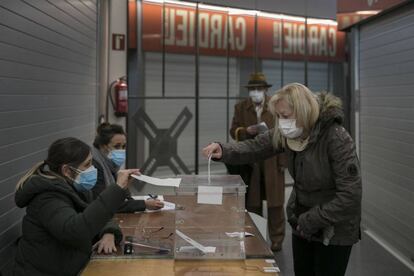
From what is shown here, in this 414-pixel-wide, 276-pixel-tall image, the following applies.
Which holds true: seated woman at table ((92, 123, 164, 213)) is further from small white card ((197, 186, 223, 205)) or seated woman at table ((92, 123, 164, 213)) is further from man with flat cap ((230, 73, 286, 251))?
man with flat cap ((230, 73, 286, 251))

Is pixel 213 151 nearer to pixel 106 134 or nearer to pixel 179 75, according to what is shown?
pixel 106 134

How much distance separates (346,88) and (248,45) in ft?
6.39

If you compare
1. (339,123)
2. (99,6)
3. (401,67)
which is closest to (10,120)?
(339,123)

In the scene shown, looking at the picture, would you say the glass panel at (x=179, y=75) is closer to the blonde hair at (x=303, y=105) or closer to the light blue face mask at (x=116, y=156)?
the light blue face mask at (x=116, y=156)

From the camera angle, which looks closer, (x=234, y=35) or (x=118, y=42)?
(x=118, y=42)

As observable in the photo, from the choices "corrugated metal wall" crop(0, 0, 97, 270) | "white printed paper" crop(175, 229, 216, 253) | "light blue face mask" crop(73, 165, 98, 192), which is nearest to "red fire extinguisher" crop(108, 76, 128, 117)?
"corrugated metal wall" crop(0, 0, 97, 270)

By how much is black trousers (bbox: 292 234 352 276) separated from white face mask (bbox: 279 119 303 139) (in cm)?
56

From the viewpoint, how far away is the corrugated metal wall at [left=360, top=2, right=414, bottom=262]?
4.04 metres

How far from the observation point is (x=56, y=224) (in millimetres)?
1890

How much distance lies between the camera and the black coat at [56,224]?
6.21 ft

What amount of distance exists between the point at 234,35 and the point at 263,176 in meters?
3.32

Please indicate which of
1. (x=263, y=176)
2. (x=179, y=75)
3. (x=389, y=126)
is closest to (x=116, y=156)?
(x=263, y=176)

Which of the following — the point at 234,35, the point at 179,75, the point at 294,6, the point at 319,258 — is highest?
the point at 294,6

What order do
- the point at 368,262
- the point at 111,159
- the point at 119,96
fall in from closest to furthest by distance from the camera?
the point at 111,159, the point at 368,262, the point at 119,96
